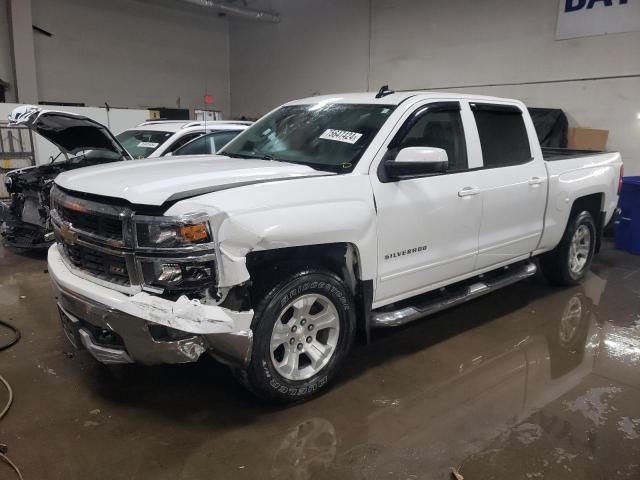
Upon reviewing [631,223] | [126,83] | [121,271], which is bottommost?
[631,223]

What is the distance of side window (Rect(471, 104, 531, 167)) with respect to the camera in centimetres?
387

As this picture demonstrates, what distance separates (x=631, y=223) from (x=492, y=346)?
4.45 m

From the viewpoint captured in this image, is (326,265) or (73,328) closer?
(73,328)

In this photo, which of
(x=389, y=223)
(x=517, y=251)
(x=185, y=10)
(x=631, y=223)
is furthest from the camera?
(x=185, y=10)

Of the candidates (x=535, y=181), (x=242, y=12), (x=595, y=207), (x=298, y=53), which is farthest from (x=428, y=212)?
(x=242, y=12)

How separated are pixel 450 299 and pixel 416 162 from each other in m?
1.22

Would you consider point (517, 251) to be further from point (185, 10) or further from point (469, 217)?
point (185, 10)

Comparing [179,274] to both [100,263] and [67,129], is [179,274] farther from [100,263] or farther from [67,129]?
[67,129]

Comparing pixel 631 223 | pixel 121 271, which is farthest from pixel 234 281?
pixel 631 223

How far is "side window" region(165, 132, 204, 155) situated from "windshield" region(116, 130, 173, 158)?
0.19m

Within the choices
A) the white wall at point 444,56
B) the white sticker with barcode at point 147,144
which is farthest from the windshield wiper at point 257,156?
the white wall at point 444,56

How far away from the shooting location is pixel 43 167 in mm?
6199

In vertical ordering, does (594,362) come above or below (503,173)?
below

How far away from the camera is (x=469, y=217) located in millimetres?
3617
